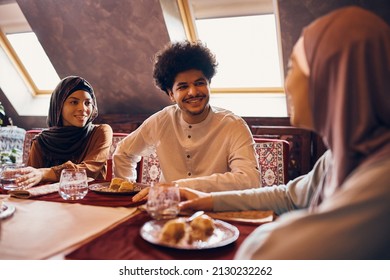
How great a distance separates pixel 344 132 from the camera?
600 millimetres

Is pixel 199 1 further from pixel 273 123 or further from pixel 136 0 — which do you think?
pixel 273 123

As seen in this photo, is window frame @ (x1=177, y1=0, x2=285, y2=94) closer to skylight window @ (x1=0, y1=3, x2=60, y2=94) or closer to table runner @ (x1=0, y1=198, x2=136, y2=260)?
skylight window @ (x1=0, y1=3, x2=60, y2=94)

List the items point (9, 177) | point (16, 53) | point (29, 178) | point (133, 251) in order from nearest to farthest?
point (133, 251), point (9, 177), point (29, 178), point (16, 53)

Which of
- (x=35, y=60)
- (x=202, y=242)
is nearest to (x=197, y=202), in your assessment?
(x=202, y=242)

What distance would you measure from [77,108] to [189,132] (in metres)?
0.69

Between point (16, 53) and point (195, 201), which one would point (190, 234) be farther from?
point (16, 53)

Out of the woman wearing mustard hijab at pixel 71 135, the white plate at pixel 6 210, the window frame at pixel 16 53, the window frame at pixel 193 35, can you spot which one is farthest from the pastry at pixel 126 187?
the window frame at pixel 16 53

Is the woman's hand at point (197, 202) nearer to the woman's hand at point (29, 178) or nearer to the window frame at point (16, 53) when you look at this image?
the woman's hand at point (29, 178)

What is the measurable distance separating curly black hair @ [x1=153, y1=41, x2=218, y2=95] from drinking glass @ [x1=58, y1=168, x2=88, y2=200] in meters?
0.80

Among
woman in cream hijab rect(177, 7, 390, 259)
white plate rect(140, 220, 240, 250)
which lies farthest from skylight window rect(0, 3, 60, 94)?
woman in cream hijab rect(177, 7, 390, 259)

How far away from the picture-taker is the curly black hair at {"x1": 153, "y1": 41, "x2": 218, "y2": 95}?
5.72 feet

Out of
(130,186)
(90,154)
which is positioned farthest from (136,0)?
(130,186)

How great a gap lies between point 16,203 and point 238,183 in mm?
749
